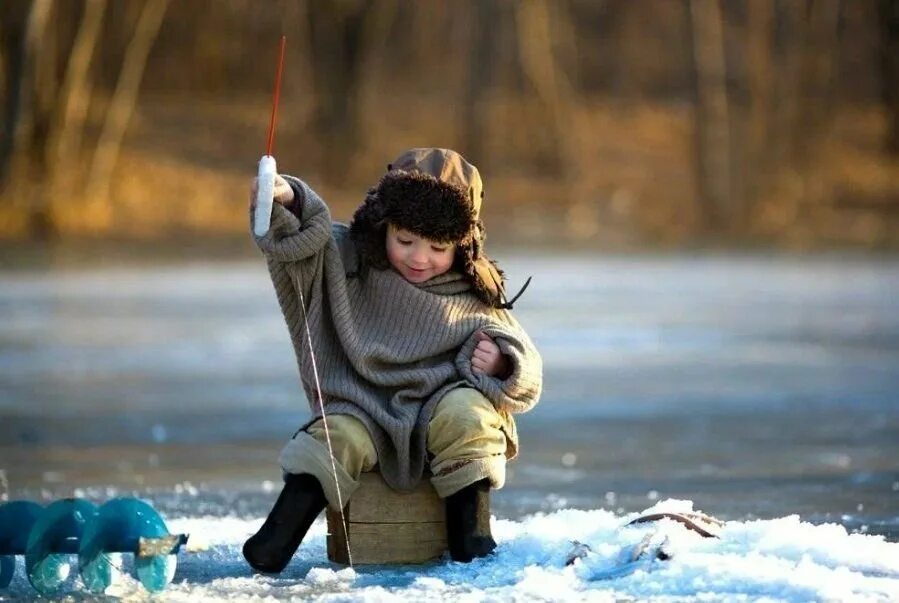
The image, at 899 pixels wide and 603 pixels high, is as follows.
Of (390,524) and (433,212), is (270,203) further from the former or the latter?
(390,524)

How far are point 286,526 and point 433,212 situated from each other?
72 centimetres

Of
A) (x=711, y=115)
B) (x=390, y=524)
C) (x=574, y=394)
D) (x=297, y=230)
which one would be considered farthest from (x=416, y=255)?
(x=711, y=115)

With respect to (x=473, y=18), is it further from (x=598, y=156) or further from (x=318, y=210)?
(x=318, y=210)

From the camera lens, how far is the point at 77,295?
38.2 ft

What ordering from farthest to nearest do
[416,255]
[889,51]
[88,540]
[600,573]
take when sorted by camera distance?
1. [889,51]
2. [416,255]
3. [600,573]
4. [88,540]

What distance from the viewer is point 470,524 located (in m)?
3.85

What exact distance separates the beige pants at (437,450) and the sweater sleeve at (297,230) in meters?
0.36

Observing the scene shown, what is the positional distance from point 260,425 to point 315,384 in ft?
8.59

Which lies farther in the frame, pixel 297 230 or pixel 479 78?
pixel 479 78

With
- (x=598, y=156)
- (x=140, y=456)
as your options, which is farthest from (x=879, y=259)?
(x=140, y=456)

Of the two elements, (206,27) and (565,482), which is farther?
(206,27)

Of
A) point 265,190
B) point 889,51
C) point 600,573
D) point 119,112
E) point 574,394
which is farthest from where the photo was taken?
point 889,51

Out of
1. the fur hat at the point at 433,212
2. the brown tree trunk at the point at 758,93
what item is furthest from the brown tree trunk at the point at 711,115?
the fur hat at the point at 433,212

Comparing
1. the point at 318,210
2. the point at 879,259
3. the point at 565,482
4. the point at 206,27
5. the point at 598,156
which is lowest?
the point at 565,482
